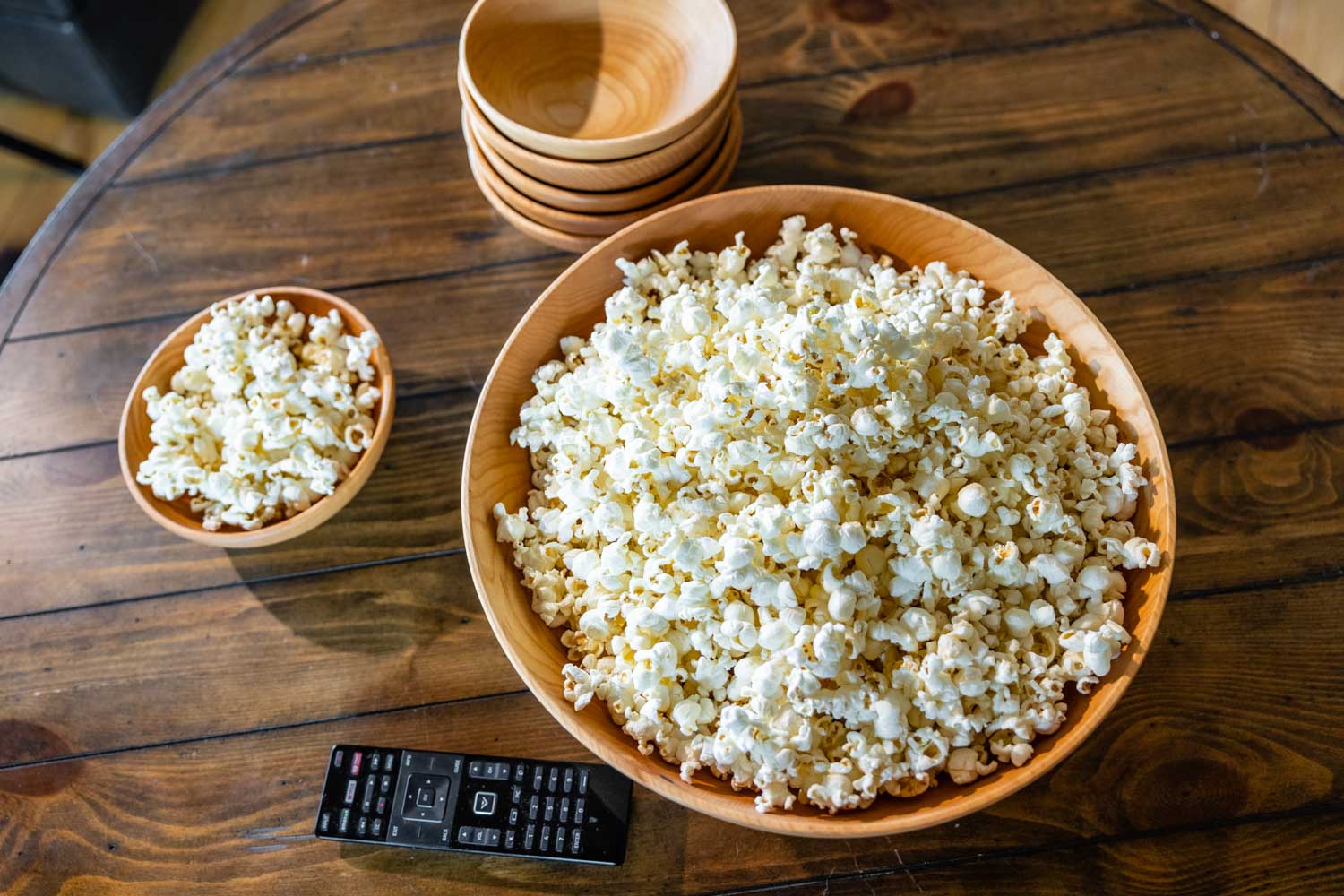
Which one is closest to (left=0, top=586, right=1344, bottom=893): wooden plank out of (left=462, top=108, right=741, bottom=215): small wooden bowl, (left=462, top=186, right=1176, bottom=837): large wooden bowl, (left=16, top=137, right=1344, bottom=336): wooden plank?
(left=462, top=186, right=1176, bottom=837): large wooden bowl

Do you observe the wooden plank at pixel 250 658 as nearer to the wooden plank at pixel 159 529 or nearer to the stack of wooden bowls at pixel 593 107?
the wooden plank at pixel 159 529

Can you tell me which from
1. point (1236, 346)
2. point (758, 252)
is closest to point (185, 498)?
point (758, 252)

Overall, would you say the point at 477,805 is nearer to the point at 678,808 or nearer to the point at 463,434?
the point at 678,808

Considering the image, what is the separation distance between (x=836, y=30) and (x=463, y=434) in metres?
0.68

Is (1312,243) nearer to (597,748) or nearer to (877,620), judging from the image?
(877,620)

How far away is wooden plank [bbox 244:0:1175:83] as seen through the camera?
3.78 feet

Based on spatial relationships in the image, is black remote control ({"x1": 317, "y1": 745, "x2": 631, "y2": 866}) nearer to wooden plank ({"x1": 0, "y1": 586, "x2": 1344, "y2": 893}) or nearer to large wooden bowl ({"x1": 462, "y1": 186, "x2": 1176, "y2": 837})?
wooden plank ({"x1": 0, "y1": 586, "x2": 1344, "y2": 893})

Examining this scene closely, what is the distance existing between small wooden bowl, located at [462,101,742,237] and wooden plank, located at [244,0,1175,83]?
180mm

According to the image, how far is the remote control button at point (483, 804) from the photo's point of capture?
2.82 feet

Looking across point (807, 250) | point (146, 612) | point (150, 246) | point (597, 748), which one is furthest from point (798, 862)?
point (150, 246)

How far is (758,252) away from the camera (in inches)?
38.1

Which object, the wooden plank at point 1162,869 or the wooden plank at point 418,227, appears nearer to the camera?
the wooden plank at point 1162,869

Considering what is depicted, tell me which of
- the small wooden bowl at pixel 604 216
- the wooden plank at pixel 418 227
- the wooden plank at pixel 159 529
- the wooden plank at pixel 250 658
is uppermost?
the small wooden bowl at pixel 604 216

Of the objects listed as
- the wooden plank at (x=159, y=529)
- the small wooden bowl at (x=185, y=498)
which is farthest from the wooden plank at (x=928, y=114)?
the wooden plank at (x=159, y=529)
